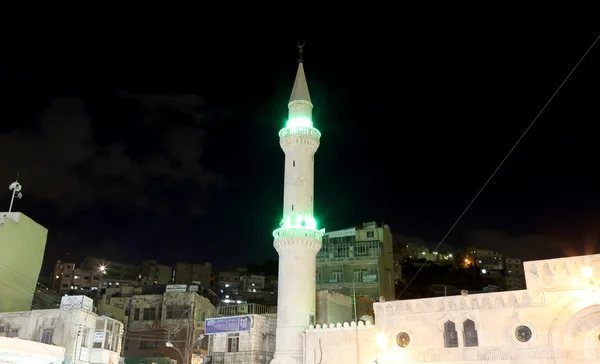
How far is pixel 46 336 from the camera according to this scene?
32125 mm

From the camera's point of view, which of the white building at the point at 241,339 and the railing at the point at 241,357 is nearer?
the railing at the point at 241,357

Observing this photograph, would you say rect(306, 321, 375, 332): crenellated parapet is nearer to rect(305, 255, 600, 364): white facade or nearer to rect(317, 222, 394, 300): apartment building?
rect(305, 255, 600, 364): white facade

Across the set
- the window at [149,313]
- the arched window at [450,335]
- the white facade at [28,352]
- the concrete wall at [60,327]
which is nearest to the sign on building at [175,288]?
the window at [149,313]

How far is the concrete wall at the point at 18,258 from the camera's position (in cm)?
3641

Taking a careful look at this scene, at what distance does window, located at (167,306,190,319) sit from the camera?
164 feet

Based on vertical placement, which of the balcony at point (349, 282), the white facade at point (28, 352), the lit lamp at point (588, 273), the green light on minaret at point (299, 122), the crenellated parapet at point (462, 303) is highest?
the green light on minaret at point (299, 122)

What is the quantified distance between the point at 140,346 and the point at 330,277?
70.0 ft

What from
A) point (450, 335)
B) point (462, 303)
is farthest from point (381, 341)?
point (462, 303)

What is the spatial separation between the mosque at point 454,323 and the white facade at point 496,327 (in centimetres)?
5

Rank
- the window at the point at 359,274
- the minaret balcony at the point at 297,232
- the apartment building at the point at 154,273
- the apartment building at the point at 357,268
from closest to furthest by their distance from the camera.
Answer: the minaret balcony at the point at 297,232, the apartment building at the point at 357,268, the window at the point at 359,274, the apartment building at the point at 154,273

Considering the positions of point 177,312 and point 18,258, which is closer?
point 18,258

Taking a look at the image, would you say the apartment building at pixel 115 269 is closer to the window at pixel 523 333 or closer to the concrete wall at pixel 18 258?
the concrete wall at pixel 18 258

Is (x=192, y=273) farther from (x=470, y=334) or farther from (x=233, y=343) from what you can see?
(x=470, y=334)

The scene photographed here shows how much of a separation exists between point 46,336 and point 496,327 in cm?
2667
